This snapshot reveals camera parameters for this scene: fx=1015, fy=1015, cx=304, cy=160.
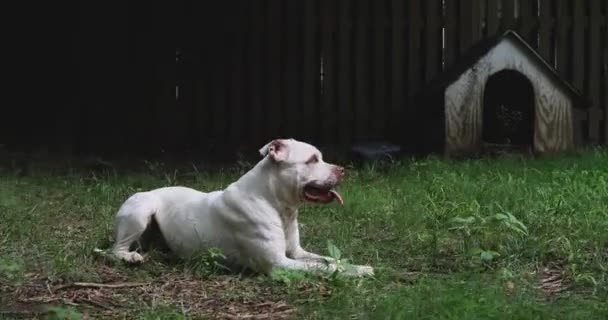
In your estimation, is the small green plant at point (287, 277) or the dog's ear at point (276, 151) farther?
the dog's ear at point (276, 151)

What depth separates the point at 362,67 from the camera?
1144cm

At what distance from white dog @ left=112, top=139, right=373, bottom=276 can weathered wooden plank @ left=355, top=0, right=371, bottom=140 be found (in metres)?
5.91

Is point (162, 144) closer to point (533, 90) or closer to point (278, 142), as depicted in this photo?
point (533, 90)

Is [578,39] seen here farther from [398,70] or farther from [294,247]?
[294,247]

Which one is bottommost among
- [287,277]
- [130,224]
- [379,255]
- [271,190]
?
[379,255]

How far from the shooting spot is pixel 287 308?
4.62 metres

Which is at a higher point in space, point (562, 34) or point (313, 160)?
point (562, 34)

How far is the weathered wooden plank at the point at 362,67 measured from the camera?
1139 centimetres

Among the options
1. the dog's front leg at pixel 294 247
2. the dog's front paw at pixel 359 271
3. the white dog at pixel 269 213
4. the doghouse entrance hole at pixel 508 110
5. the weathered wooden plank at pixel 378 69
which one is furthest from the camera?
the weathered wooden plank at pixel 378 69

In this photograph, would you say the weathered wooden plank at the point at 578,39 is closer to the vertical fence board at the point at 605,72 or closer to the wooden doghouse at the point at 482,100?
the vertical fence board at the point at 605,72

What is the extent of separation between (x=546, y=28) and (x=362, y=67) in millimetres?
2073

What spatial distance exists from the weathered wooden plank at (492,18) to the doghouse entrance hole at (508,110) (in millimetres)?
559

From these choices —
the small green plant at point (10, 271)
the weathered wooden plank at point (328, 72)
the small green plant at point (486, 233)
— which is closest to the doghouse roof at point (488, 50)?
the weathered wooden plank at point (328, 72)

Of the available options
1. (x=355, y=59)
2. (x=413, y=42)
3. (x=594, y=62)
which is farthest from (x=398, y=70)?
(x=594, y=62)
